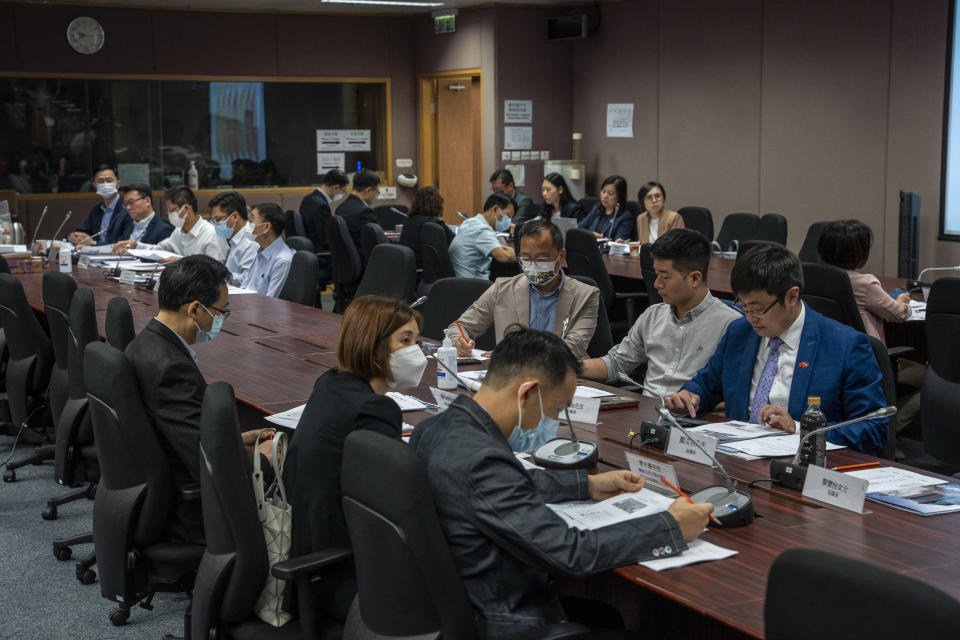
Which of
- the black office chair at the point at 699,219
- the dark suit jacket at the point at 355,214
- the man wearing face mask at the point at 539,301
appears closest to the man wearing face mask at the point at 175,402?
the man wearing face mask at the point at 539,301

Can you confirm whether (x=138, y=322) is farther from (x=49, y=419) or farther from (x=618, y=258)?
(x=618, y=258)

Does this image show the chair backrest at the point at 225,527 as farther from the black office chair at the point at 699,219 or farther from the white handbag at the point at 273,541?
the black office chair at the point at 699,219

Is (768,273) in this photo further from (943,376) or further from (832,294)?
(832,294)

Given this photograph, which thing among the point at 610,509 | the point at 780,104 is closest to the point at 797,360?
the point at 610,509

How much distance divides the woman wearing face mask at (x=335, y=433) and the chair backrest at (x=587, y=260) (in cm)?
379

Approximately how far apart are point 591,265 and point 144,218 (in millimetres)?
3703

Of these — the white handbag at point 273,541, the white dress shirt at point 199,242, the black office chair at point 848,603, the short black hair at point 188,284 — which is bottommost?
the white handbag at point 273,541

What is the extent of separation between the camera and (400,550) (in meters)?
2.00

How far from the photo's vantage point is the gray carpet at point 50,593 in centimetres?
353

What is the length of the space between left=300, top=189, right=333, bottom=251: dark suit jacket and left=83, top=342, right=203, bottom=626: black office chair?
647 cm

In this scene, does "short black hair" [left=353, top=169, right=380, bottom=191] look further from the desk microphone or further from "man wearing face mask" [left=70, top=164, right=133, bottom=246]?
the desk microphone

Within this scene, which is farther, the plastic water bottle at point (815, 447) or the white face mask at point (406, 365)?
the white face mask at point (406, 365)

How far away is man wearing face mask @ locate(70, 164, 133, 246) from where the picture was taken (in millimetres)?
8518

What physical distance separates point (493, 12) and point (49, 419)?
6.88 meters
